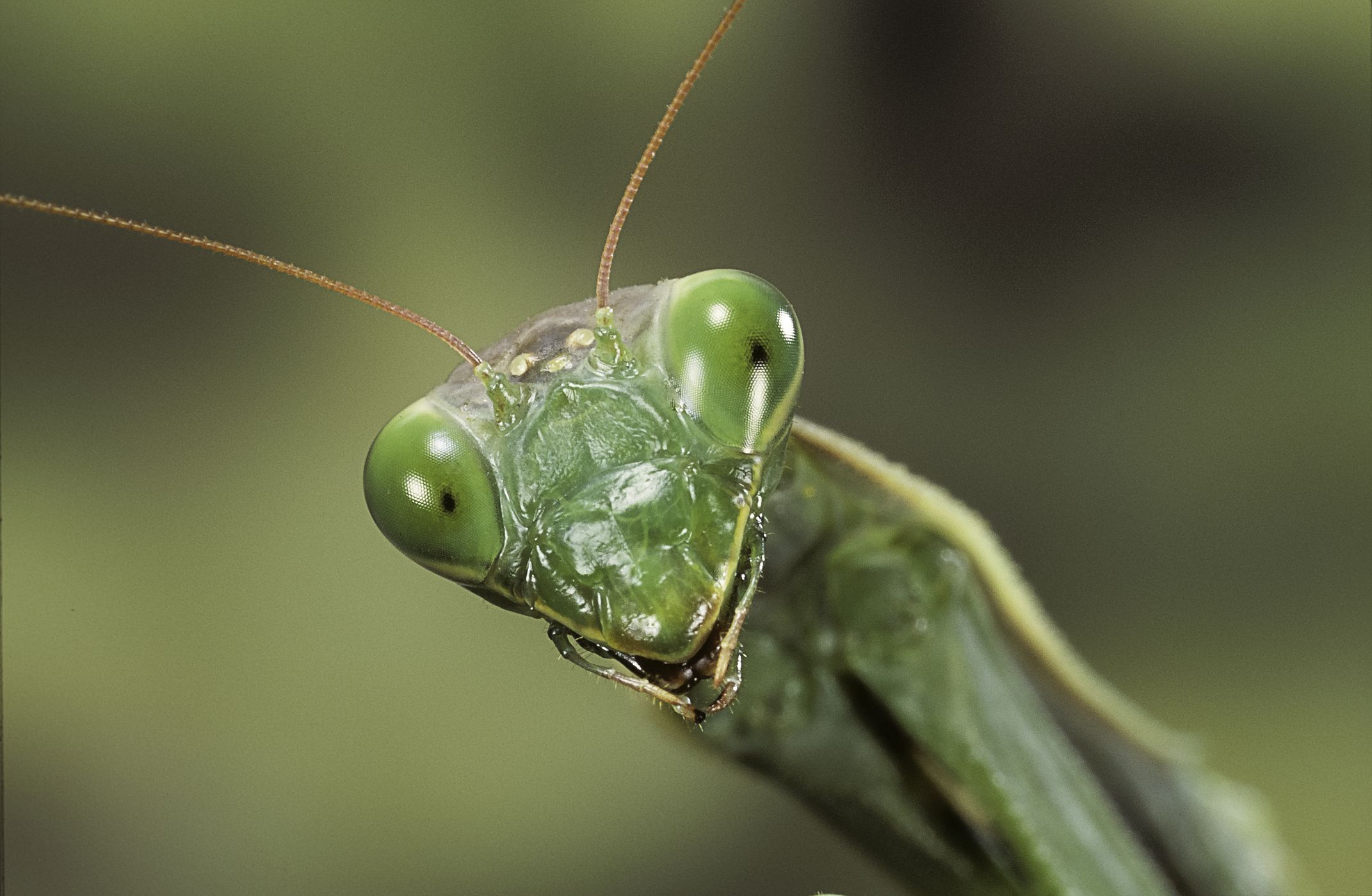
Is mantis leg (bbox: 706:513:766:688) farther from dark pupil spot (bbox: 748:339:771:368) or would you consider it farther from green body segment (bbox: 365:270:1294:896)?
dark pupil spot (bbox: 748:339:771:368)

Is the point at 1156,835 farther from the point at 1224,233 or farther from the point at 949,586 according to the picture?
the point at 1224,233

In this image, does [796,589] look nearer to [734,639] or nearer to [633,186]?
[734,639]

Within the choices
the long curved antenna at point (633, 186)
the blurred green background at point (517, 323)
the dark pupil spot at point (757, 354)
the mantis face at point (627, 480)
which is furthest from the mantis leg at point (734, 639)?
the blurred green background at point (517, 323)

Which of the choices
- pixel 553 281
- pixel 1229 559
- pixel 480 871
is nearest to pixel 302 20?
pixel 553 281

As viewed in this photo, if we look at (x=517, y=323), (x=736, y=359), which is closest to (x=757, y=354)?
(x=736, y=359)

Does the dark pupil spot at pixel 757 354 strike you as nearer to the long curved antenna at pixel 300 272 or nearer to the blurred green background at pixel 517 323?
the long curved antenna at pixel 300 272

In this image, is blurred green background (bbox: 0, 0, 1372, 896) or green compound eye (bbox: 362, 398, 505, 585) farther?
blurred green background (bbox: 0, 0, 1372, 896)

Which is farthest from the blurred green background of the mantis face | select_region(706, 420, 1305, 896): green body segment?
the mantis face
